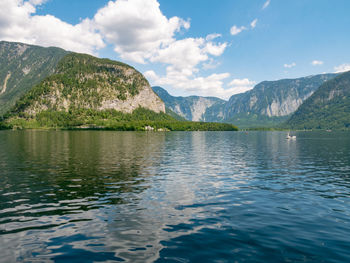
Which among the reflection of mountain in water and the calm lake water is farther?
the reflection of mountain in water

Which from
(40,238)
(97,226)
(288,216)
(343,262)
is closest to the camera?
(343,262)

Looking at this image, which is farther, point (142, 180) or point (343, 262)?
point (142, 180)

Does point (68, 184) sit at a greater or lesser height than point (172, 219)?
greater

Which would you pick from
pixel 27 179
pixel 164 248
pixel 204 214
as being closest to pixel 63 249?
pixel 164 248

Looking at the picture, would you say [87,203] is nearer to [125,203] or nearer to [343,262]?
[125,203]

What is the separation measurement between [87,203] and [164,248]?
1235cm

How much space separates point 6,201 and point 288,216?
28.3 metres

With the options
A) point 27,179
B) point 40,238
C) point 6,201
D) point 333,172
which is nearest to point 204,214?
point 40,238

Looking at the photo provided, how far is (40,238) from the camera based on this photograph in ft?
53.0

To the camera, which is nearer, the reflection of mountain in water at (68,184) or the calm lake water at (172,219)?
the calm lake water at (172,219)

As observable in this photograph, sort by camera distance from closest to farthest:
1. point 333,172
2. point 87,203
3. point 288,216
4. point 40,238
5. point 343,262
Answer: point 343,262, point 40,238, point 288,216, point 87,203, point 333,172

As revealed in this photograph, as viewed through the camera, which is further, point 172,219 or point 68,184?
point 68,184

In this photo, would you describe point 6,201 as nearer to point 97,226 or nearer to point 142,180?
point 97,226

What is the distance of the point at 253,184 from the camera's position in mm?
33906
